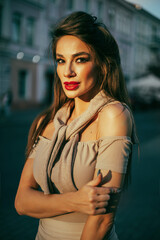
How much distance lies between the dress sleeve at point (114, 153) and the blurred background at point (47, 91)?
63cm

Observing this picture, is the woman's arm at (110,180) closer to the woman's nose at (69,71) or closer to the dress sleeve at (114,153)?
the dress sleeve at (114,153)

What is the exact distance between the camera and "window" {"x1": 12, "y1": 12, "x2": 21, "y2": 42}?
20.2 m

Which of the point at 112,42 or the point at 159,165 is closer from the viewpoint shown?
the point at 112,42

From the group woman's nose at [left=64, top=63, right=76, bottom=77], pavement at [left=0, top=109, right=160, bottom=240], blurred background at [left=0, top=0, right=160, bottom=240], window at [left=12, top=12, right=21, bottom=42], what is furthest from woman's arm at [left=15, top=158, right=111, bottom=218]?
window at [left=12, top=12, right=21, bottom=42]

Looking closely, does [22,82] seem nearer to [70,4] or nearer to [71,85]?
[70,4]

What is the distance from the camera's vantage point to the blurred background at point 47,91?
3.60 metres

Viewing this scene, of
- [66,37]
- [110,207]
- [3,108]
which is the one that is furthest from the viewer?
[3,108]

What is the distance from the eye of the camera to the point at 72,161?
140cm

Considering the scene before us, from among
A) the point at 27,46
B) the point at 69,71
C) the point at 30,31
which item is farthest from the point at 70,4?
the point at 69,71

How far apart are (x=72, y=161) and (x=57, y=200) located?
0.18 meters

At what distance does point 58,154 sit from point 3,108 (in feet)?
47.9

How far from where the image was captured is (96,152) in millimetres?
1392

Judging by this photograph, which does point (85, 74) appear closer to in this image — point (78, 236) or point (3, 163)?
point (78, 236)

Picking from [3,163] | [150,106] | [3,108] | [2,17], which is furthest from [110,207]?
[150,106]
